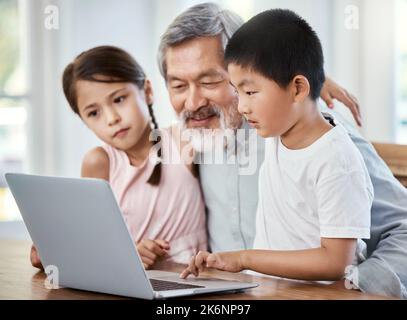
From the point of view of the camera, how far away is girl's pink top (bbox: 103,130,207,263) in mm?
1738

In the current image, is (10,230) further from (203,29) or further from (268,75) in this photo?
(268,75)

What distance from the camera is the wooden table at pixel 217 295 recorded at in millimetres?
1201

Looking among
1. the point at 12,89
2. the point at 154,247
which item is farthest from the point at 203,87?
the point at 12,89

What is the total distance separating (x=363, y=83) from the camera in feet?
7.38

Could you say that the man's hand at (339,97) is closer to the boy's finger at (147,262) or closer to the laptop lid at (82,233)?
the boy's finger at (147,262)

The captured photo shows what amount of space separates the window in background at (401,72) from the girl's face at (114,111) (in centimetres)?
77

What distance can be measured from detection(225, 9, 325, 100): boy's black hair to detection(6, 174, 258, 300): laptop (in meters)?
0.35

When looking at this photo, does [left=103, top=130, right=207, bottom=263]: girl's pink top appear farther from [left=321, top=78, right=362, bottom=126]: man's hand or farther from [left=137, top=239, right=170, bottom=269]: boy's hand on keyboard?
[left=321, top=78, right=362, bottom=126]: man's hand

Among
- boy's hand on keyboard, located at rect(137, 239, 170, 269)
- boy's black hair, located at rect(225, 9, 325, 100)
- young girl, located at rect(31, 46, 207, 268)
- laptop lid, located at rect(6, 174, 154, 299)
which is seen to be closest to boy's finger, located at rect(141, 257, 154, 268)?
boy's hand on keyboard, located at rect(137, 239, 170, 269)

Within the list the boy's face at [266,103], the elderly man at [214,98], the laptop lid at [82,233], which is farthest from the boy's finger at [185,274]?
the elderly man at [214,98]

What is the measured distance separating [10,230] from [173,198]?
1004 mm

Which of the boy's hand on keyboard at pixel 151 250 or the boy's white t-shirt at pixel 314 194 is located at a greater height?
the boy's white t-shirt at pixel 314 194

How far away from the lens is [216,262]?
127cm
